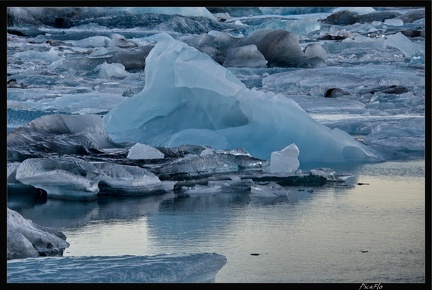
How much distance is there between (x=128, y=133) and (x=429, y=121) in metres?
4.16

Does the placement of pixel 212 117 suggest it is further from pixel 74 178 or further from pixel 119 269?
pixel 119 269

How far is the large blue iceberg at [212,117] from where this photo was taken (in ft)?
21.8

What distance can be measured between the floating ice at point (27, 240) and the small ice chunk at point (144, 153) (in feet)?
7.24

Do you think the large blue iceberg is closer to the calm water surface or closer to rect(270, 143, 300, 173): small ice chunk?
rect(270, 143, 300, 173): small ice chunk

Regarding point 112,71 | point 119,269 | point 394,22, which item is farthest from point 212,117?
point 394,22

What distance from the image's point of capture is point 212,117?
7.30m

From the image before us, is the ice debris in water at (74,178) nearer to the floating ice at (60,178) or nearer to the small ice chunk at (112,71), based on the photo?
→ the floating ice at (60,178)

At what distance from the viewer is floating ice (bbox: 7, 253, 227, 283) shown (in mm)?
3137

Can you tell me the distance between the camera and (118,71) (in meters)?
13.1

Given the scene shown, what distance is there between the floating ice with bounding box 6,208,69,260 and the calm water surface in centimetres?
→ 7
